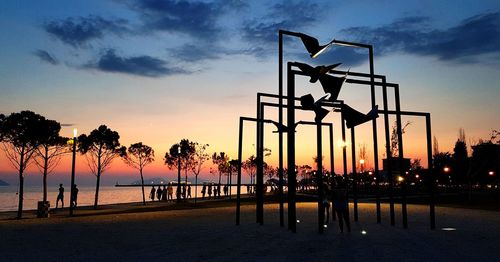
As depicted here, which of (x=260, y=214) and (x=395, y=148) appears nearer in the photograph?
(x=260, y=214)

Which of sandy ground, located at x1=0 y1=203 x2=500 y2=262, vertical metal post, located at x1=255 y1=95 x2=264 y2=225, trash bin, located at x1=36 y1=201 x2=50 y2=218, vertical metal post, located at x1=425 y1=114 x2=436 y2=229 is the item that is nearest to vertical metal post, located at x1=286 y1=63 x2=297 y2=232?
sandy ground, located at x1=0 y1=203 x2=500 y2=262

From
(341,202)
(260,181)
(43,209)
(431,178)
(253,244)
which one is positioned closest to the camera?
(253,244)

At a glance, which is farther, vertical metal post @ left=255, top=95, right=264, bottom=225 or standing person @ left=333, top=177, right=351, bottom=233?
vertical metal post @ left=255, top=95, right=264, bottom=225

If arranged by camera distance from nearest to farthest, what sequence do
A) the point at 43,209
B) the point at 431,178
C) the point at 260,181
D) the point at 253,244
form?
1. the point at 253,244
2. the point at 431,178
3. the point at 260,181
4. the point at 43,209

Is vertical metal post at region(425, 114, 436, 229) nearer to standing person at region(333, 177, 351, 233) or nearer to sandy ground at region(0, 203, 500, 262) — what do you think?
sandy ground at region(0, 203, 500, 262)

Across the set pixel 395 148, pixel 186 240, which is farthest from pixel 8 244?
pixel 395 148

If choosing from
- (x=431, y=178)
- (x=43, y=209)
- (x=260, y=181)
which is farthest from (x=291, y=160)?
(x=43, y=209)

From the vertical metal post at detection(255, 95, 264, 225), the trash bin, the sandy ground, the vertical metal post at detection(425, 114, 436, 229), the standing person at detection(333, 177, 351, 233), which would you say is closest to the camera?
the sandy ground

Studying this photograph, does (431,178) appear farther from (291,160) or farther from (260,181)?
(260,181)

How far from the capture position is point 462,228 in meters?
14.1

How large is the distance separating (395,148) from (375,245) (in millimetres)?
45541

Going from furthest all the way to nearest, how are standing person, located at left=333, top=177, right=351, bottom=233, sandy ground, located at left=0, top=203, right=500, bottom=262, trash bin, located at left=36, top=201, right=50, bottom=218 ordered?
1. trash bin, located at left=36, top=201, right=50, bottom=218
2. standing person, located at left=333, top=177, right=351, bottom=233
3. sandy ground, located at left=0, top=203, right=500, bottom=262

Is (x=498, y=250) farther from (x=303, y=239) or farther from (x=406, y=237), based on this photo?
(x=303, y=239)

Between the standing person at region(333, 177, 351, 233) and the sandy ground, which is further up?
the standing person at region(333, 177, 351, 233)
